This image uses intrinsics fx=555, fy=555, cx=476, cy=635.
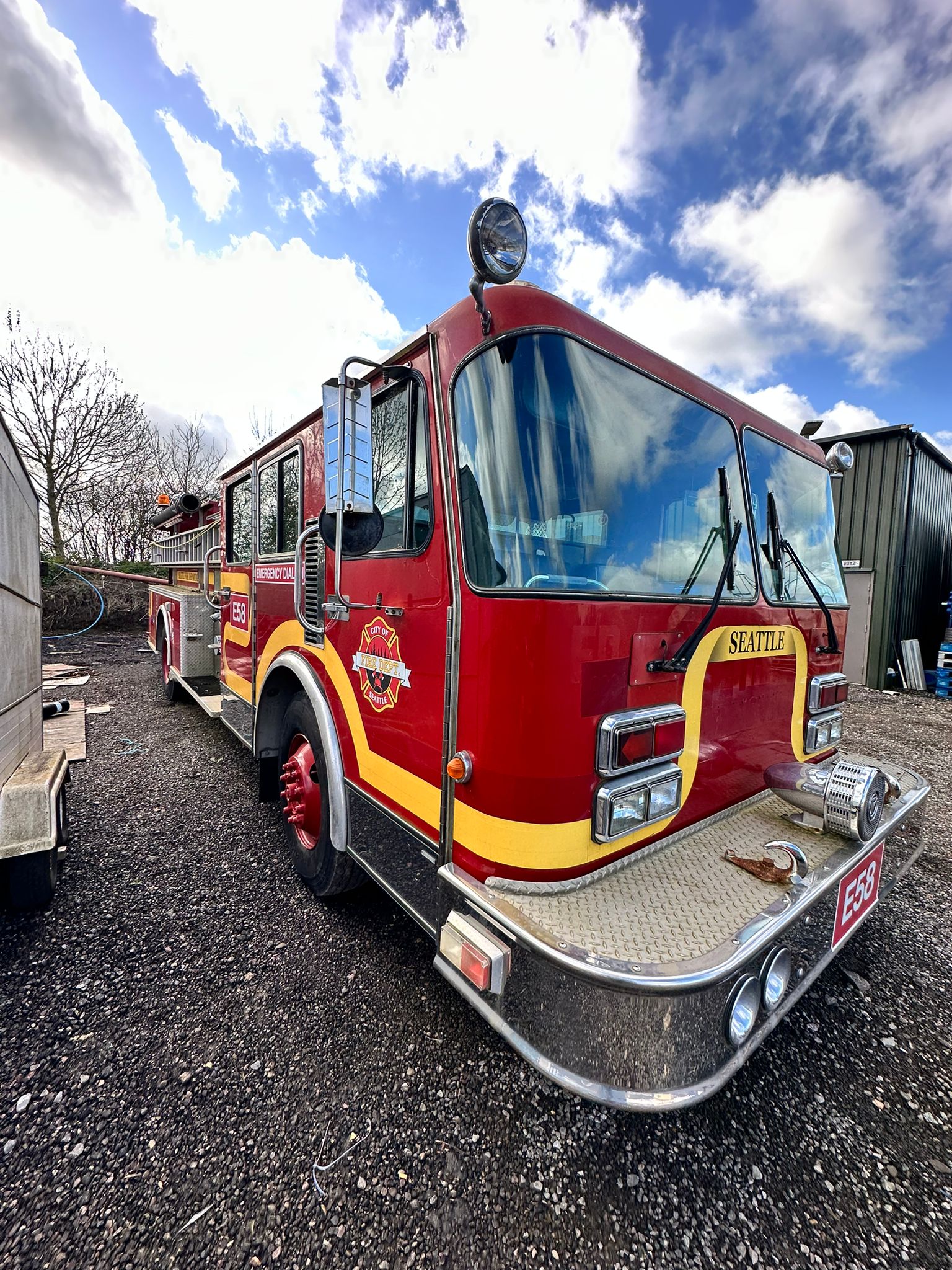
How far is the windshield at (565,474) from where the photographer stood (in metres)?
1.53

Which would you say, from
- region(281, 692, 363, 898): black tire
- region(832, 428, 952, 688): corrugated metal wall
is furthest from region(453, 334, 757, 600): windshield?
region(832, 428, 952, 688): corrugated metal wall

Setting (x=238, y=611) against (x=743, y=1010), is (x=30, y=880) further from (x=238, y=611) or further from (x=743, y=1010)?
(x=743, y=1010)

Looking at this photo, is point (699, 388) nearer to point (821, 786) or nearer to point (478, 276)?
point (478, 276)

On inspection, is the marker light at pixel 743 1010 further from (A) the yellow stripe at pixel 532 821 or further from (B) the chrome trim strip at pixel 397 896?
(B) the chrome trim strip at pixel 397 896

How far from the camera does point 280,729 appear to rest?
3.15 metres

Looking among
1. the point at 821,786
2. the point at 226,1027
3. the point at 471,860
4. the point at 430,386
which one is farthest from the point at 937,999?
the point at 430,386

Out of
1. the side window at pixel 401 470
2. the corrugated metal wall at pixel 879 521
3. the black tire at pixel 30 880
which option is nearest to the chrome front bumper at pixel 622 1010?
the side window at pixel 401 470

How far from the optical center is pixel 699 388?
83.3 inches

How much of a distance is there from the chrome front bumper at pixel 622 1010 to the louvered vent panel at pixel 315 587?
145 centimetres

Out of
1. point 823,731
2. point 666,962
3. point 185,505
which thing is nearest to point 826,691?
point 823,731

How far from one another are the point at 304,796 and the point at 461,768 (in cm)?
145

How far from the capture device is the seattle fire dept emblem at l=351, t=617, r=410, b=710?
6.30ft

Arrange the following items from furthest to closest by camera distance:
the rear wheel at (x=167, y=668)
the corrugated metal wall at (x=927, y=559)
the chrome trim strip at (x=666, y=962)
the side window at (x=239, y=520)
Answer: the corrugated metal wall at (x=927, y=559)
the rear wheel at (x=167, y=668)
the side window at (x=239, y=520)
the chrome trim strip at (x=666, y=962)

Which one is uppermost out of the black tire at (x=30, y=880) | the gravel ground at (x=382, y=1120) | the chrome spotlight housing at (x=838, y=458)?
the chrome spotlight housing at (x=838, y=458)
